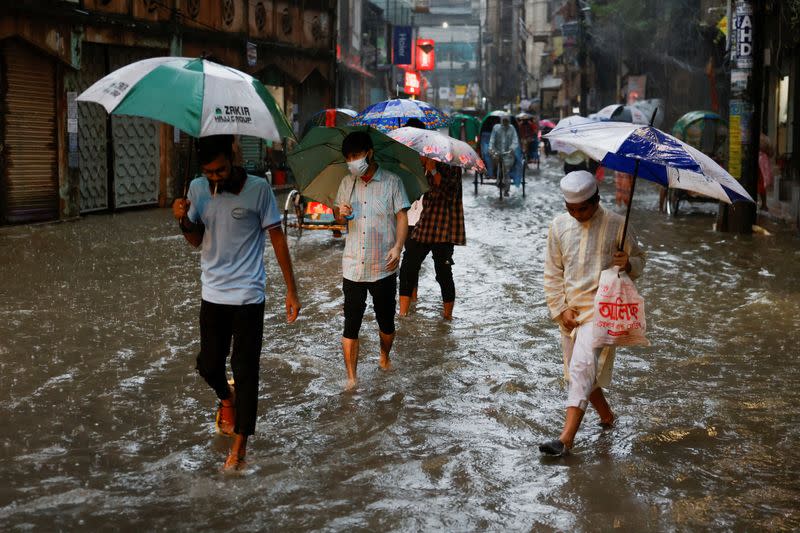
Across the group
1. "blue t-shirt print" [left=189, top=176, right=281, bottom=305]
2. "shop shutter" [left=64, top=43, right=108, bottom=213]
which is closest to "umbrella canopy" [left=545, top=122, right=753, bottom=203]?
"blue t-shirt print" [left=189, top=176, right=281, bottom=305]

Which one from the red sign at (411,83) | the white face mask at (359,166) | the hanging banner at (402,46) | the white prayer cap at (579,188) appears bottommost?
the white prayer cap at (579,188)

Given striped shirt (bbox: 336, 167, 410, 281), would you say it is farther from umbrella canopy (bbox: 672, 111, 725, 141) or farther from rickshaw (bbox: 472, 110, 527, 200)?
umbrella canopy (bbox: 672, 111, 725, 141)

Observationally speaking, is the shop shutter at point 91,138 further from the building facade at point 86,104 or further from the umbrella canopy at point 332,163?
the umbrella canopy at point 332,163

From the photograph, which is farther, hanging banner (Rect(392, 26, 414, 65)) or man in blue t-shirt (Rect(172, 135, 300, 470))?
hanging banner (Rect(392, 26, 414, 65))

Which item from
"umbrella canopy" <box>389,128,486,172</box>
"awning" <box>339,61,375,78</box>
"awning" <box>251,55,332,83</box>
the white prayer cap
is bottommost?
the white prayer cap

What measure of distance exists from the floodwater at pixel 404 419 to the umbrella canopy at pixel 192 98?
5.82 ft

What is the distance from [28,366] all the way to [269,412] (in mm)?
2177

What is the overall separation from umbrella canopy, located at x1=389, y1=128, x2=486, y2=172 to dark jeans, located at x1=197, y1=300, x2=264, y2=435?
12.2 ft

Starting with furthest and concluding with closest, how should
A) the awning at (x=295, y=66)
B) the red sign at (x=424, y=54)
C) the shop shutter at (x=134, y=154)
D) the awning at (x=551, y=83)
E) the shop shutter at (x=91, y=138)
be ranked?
the awning at (x=551, y=83) → the red sign at (x=424, y=54) → the awning at (x=295, y=66) → the shop shutter at (x=134, y=154) → the shop shutter at (x=91, y=138)

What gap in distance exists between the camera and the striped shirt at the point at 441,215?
9.70 metres

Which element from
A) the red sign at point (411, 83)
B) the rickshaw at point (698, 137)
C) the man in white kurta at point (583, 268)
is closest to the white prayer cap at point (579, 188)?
the man in white kurta at point (583, 268)

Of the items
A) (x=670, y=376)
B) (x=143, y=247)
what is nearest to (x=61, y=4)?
(x=143, y=247)

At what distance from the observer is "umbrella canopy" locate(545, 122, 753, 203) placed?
5.30m

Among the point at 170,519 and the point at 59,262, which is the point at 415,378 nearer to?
the point at 170,519
